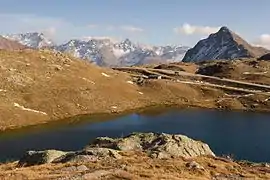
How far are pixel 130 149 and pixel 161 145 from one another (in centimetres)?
352

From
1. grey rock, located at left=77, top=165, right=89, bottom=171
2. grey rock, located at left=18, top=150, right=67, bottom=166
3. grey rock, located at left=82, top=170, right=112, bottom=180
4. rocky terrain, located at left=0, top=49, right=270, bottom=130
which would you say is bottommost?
rocky terrain, located at left=0, top=49, right=270, bottom=130

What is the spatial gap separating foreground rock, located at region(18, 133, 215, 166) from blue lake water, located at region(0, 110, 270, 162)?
118ft

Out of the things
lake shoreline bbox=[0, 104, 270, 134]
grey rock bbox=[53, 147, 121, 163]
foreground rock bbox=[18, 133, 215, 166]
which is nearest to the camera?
grey rock bbox=[53, 147, 121, 163]

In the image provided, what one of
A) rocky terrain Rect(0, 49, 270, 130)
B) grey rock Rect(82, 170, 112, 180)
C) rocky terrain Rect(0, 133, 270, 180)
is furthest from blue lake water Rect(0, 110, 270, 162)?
grey rock Rect(82, 170, 112, 180)

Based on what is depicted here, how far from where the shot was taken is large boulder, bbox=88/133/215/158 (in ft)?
151

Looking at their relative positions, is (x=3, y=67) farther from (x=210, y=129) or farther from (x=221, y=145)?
(x=221, y=145)

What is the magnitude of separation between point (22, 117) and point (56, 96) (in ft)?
68.5

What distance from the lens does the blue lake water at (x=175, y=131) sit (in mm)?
89625

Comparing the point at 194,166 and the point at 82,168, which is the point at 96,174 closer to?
the point at 82,168

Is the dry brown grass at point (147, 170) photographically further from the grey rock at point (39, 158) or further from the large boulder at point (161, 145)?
the grey rock at point (39, 158)

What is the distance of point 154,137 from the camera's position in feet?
167

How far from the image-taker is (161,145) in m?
47.4

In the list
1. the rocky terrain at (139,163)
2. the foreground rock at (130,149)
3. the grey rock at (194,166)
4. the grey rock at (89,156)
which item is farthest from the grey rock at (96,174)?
the grey rock at (194,166)

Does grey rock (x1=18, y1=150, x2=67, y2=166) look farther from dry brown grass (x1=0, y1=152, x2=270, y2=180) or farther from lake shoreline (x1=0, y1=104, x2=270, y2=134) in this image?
lake shoreline (x1=0, y1=104, x2=270, y2=134)
